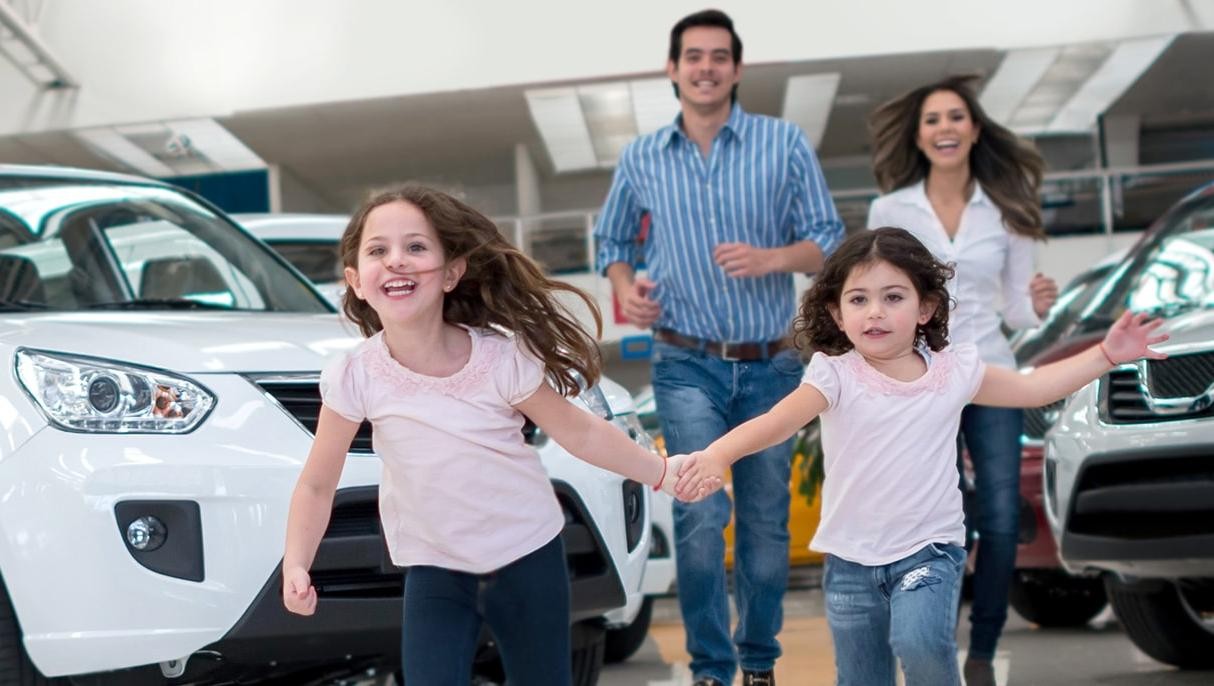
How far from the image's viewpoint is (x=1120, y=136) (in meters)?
25.6

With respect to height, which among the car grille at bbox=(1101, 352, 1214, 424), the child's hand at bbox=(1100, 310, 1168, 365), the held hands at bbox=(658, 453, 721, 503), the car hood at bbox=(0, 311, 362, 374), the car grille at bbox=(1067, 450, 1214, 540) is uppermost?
the car hood at bbox=(0, 311, 362, 374)

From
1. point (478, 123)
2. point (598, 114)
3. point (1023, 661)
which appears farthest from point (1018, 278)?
point (478, 123)

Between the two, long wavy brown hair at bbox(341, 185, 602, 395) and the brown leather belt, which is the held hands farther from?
the brown leather belt

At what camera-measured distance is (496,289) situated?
11.0 ft

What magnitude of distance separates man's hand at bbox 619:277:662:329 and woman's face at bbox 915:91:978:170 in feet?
3.28

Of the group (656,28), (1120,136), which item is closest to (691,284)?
(656,28)

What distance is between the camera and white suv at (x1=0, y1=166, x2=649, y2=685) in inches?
145

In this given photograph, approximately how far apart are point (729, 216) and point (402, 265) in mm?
2003

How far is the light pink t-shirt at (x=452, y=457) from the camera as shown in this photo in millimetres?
3135

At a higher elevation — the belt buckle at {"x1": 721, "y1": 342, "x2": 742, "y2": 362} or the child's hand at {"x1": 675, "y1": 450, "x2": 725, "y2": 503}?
the belt buckle at {"x1": 721, "y1": 342, "x2": 742, "y2": 362}

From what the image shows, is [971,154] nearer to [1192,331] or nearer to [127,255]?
[1192,331]

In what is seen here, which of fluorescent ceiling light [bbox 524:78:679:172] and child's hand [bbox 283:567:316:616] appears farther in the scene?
fluorescent ceiling light [bbox 524:78:679:172]

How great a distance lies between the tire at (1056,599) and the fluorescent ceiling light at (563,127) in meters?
13.6

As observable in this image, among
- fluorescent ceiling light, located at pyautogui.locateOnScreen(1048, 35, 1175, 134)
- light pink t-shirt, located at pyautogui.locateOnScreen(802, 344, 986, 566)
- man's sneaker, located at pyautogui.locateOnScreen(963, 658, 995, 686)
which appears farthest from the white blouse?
fluorescent ceiling light, located at pyautogui.locateOnScreen(1048, 35, 1175, 134)
